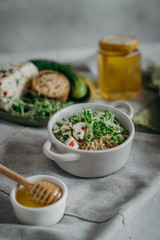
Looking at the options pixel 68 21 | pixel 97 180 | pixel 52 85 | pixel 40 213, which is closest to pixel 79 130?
pixel 97 180

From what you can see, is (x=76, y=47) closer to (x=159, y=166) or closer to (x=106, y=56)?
(x=106, y=56)

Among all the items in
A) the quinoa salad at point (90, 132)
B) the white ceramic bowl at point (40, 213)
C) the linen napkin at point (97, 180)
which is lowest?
the linen napkin at point (97, 180)

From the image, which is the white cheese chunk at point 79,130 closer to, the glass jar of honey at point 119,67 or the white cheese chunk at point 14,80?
the white cheese chunk at point 14,80

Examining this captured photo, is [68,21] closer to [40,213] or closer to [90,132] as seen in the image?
[90,132]

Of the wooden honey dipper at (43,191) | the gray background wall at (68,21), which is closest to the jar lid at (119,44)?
the gray background wall at (68,21)

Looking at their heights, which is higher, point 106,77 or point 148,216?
point 106,77

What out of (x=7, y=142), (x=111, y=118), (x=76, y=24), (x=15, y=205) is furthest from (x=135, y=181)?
(x=76, y=24)

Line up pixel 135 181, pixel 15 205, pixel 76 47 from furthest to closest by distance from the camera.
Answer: pixel 76 47 → pixel 135 181 → pixel 15 205
